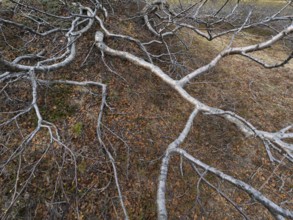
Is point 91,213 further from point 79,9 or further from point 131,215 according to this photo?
point 79,9

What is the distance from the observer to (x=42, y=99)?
11.8 ft

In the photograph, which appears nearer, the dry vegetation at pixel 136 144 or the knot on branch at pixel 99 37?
the dry vegetation at pixel 136 144

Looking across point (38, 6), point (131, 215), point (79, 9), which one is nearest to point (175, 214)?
point (131, 215)

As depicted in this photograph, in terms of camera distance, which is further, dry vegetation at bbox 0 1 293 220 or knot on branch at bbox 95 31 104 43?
knot on branch at bbox 95 31 104 43

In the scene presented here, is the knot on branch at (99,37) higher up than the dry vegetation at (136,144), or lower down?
higher up

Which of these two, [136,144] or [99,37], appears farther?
[99,37]

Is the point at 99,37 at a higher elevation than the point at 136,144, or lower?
higher

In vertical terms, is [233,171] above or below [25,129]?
above

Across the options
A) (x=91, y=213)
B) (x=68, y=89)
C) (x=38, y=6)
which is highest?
(x=38, y=6)

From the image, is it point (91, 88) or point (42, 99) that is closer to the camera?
point (42, 99)

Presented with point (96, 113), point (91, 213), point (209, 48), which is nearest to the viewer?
point (91, 213)

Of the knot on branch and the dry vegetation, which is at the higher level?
the knot on branch

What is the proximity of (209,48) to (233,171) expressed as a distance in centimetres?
368

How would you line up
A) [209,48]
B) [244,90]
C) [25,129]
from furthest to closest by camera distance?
[209,48] → [244,90] → [25,129]
